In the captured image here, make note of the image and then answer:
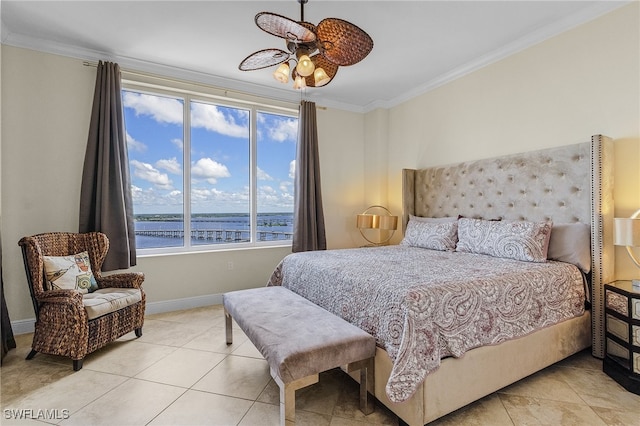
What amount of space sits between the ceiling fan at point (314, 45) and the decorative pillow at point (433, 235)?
1.99 m

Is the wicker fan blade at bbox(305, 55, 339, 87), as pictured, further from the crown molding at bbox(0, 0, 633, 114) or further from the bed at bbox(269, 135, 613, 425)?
the crown molding at bbox(0, 0, 633, 114)

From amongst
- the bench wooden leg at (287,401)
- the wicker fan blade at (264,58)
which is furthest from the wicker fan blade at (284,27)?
the bench wooden leg at (287,401)

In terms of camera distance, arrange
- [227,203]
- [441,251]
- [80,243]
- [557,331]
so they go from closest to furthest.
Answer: [557,331] → [80,243] → [441,251] → [227,203]

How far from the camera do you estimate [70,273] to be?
2557mm

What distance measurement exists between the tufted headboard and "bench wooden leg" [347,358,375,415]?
1892mm

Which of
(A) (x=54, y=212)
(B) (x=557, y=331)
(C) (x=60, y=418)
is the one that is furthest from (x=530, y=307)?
(A) (x=54, y=212)

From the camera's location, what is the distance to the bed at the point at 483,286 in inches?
62.0

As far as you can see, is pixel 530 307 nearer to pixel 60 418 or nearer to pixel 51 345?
pixel 60 418

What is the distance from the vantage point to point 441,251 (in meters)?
3.11

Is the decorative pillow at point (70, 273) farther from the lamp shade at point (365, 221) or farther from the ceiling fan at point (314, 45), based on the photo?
the lamp shade at point (365, 221)

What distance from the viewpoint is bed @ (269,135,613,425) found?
1.57m

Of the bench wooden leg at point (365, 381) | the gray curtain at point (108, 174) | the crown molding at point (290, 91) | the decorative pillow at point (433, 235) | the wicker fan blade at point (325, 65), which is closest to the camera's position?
the bench wooden leg at point (365, 381)

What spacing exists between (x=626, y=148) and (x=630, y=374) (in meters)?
1.63

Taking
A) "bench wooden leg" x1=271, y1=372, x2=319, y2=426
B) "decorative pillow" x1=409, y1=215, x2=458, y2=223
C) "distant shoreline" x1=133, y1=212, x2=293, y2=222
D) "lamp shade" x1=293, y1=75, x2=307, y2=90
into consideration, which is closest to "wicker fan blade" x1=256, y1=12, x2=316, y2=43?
"lamp shade" x1=293, y1=75, x2=307, y2=90
